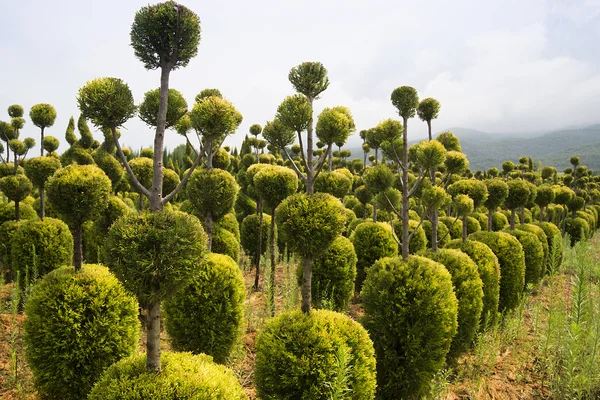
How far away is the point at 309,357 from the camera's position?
391cm

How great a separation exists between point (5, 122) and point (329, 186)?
31.7ft

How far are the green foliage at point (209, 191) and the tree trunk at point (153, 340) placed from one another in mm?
3712

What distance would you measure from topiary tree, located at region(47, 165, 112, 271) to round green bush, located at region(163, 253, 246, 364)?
1.65 m

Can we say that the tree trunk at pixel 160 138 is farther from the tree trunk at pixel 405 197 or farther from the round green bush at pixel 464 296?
the round green bush at pixel 464 296

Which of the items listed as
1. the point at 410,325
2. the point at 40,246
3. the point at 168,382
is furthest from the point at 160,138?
the point at 40,246

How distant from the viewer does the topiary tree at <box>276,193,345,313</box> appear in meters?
4.25

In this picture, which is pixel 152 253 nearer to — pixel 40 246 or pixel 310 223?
pixel 310 223

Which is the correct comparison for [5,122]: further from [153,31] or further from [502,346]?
[502,346]

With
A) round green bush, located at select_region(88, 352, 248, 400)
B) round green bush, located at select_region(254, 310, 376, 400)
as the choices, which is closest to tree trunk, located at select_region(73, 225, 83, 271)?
round green bush, located at select_region(88, 352, 248, 400)

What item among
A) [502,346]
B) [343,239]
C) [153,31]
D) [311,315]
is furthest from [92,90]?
[502,346]

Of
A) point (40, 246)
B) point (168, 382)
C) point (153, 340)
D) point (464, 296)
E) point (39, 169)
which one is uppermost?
point (39, 169)

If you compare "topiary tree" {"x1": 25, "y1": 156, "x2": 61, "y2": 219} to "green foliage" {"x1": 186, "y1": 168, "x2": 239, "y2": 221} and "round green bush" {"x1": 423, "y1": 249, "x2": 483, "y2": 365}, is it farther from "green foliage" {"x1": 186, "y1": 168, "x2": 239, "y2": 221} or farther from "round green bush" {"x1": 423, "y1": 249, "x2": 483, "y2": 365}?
"round green bush" {"x1": 423, "y1": 249, "x2": 483, "y2": 365}

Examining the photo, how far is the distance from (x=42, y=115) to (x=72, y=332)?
22.5 ft

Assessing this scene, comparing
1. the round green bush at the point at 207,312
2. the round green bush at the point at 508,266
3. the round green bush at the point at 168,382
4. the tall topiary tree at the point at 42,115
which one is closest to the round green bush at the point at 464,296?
the round green bush at the point at 508,266
